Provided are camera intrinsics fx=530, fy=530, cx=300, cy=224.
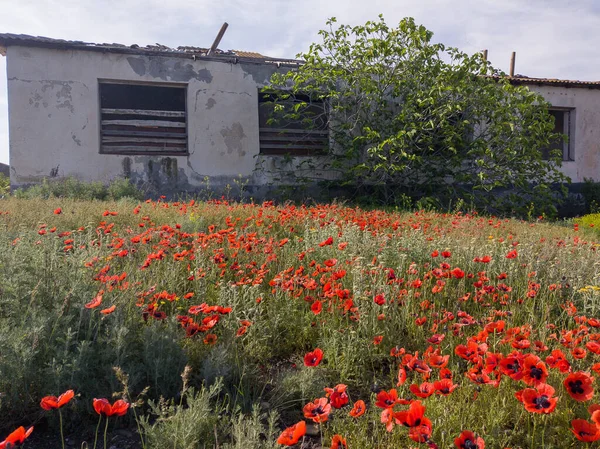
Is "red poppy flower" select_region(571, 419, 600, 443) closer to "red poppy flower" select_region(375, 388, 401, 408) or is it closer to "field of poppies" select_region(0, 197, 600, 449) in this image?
"field of poppies" select_region(0, 197, 600, 449)

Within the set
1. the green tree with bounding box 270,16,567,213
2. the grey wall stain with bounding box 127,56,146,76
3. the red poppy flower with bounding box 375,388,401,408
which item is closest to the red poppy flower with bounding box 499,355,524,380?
the red poppy flower with bounding box 375,388,401,408

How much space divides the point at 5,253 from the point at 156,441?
65.2 inches

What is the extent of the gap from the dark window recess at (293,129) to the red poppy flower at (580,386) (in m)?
10.5

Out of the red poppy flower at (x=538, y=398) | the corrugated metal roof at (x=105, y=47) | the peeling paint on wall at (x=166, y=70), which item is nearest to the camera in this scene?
the red poppy flower at (x=538, y=398)

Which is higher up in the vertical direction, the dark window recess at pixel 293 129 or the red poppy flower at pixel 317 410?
the dark window recess at pixel 293 129

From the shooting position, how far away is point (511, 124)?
10.4 meters

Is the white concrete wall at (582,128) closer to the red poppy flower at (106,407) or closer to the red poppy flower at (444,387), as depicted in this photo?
the red poppy flower at (444,387)

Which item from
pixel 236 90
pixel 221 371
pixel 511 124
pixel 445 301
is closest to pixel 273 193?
pixel 236 90

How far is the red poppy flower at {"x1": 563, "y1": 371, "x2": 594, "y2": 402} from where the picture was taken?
5.80 ft

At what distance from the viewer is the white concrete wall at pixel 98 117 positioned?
1043 cm

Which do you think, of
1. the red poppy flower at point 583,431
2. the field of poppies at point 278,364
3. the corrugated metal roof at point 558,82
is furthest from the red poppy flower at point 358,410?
the corrugated metal roof at point 558,82

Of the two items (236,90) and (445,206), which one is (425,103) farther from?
(236,90)

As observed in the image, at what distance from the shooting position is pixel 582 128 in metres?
14.9

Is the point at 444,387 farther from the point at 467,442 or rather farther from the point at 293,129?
the point at 293,129
